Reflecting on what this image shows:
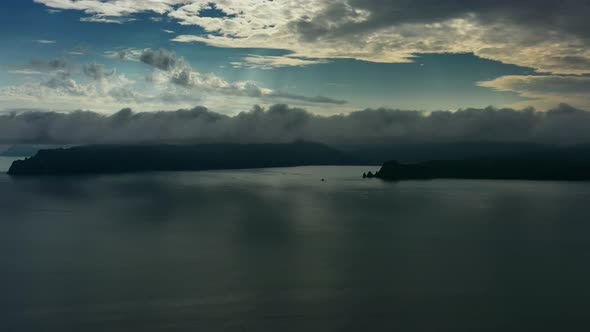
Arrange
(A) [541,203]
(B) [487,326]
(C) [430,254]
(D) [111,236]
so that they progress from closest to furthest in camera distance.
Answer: (B) [487,326], (C) [430,254], (D) [111,236], (A) [541,203]

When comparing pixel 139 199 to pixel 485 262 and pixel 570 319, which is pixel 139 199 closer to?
pixel 485 262

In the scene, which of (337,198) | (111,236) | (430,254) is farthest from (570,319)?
(337,198)

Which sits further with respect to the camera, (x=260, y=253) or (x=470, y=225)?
(x=470, y=225)

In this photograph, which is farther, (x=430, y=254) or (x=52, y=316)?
(x=430, y=254)

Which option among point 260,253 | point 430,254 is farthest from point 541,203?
point 260,253

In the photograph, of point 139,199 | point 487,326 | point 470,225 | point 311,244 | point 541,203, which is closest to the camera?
point 487,326

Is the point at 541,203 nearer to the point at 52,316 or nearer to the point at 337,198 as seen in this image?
the point at 337,198
